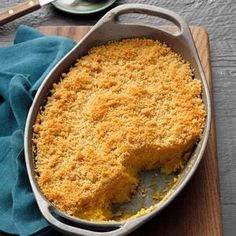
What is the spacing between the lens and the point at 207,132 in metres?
0.88

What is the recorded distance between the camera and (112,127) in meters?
0.91

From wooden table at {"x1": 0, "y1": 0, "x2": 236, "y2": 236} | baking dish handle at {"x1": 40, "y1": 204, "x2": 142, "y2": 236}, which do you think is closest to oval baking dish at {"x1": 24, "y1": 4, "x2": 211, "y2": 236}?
baking dish handle at {"x1": 40, "y1": 204, "x2": 142, "y2": 236}

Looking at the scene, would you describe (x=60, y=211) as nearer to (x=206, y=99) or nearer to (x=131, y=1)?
(x=206, y=99)

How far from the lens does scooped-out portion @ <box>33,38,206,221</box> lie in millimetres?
868

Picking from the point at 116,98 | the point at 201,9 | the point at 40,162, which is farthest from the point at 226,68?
the point at 40,162

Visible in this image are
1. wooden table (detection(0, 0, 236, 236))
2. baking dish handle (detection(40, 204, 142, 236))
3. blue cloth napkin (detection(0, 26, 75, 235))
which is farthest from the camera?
wooden table (detection(0, 0, 236, 236))

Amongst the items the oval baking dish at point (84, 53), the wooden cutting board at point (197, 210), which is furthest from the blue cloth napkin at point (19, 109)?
the wooden cutting board at point (197, 210)

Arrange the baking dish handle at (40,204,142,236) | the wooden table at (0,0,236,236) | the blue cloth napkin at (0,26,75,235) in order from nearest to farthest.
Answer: the baking dish handle at (40,204,142,236) → the blue cloth napkin at (0,26,75,235) → the wooden table at (0,0,236,236)

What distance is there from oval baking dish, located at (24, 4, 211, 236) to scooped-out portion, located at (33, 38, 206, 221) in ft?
0.04

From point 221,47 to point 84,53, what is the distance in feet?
0.88

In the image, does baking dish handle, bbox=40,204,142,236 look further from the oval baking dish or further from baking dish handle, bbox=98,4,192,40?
baking dish handle, bbox=98,4,192,40

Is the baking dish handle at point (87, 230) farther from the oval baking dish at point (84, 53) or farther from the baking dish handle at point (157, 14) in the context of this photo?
the baking dish handle at point (157, 14)

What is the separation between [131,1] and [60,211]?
54 centimetres

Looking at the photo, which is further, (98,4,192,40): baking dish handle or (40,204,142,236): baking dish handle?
(98,4,192,40): baking dish handle
